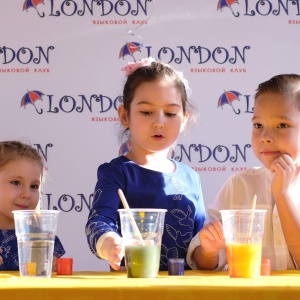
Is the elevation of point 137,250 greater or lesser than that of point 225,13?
lesser

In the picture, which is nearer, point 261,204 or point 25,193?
point 261,204

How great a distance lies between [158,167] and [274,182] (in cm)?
68

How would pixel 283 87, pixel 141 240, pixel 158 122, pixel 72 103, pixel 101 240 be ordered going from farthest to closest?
pixel 72 103, pixel 158 122, pixel 283 87, pixel 101 240, pixel 141 240

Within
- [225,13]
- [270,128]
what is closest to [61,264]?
[270,128]

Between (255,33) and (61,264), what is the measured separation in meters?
2.81

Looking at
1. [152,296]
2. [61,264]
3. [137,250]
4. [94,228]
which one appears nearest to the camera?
[152,296]

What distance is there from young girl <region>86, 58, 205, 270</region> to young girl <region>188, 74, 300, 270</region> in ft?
0.71

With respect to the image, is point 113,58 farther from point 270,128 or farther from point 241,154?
point 270,128

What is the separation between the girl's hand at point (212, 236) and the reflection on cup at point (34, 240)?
0.49 meters

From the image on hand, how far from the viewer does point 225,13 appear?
4.48 meters

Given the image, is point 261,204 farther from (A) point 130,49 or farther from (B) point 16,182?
(A) point 130,49

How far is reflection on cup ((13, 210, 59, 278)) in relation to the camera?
1.85m

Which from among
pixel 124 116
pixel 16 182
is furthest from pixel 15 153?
pixel 124 116

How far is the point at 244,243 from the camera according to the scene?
1.80 m
